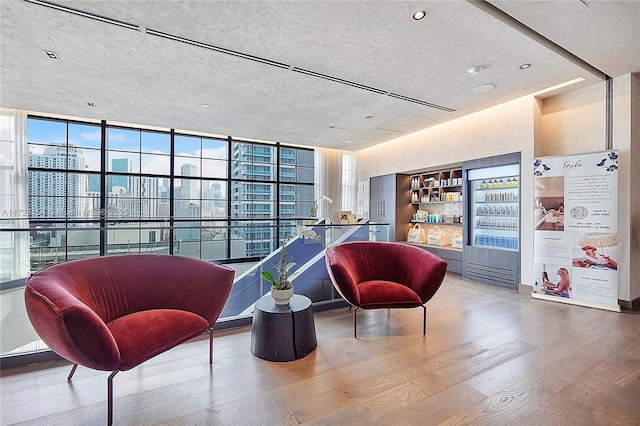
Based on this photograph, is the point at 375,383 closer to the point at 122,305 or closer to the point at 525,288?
the point at 122,305

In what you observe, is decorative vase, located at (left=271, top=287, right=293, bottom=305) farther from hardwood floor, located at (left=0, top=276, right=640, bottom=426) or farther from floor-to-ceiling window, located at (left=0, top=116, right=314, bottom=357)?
floor-to-ceiling window, located at (left=0, top=116, right=314, bottom=357)

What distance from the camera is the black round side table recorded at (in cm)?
250

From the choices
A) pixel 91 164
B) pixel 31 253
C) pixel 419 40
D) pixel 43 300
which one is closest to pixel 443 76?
pixel 419 40

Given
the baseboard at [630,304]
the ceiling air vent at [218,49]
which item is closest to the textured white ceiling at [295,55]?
the ceiling air vent at [218,49]

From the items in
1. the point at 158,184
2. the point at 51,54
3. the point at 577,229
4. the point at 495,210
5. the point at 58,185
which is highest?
the point at 51,54

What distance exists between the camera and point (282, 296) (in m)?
2.69

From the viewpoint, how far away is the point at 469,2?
253cm

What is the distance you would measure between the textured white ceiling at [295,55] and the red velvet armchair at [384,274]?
2208 mm

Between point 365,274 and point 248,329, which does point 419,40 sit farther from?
point 248,329

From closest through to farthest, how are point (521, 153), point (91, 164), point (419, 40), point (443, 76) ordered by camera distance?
point (419, 40)
point (443, 76)
point (521, 153)
point (91, 164)

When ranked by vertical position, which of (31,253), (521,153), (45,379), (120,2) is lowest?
(45,379)

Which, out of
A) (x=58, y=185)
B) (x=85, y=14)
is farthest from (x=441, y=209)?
(x=58, y=185)

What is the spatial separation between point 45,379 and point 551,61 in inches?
226

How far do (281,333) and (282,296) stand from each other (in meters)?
0.31
